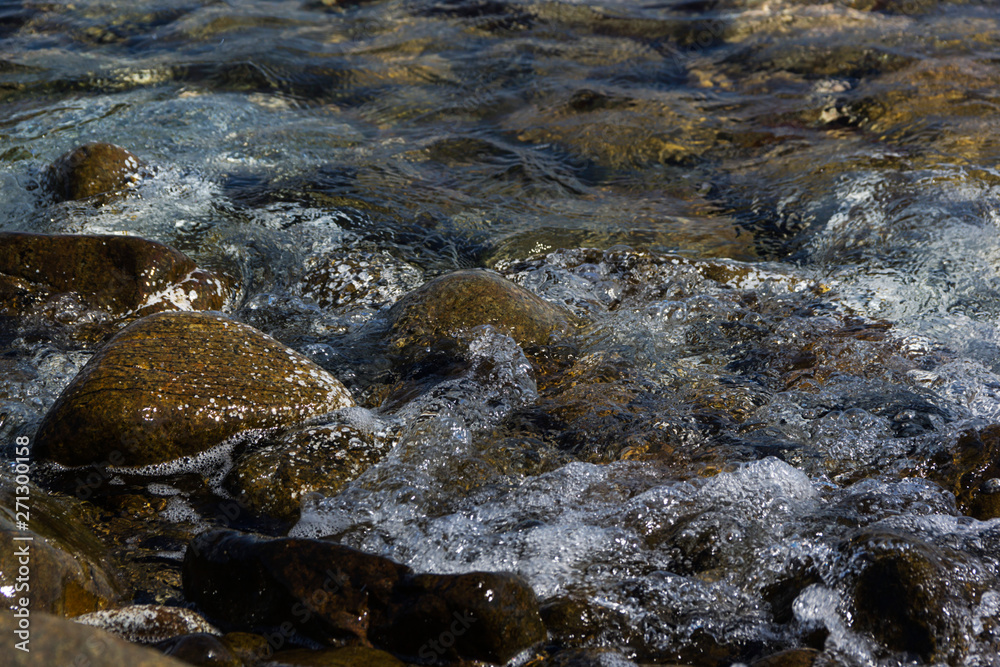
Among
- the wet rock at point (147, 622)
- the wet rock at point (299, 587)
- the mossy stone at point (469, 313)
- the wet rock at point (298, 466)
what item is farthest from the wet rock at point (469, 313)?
the wet rock at point (147, 622)

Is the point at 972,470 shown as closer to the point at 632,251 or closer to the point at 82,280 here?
the point at 632,251

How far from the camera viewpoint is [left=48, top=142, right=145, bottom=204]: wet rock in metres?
5.34

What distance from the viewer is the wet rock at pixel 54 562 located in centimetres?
221

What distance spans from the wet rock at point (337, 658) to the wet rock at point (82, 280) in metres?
2.52

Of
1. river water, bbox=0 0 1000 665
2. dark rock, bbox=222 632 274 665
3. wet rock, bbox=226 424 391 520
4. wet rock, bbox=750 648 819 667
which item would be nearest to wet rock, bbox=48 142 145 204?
river water, bbox=0 0 1000 665

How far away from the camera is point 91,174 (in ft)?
17.6

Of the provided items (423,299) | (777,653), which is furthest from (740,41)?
(777,653)

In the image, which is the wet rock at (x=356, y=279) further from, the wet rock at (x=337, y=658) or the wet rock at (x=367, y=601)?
the wet rock at (x=337, y=658)

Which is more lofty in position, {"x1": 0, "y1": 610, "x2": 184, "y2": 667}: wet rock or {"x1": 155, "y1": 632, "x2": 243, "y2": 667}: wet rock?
{"x1": 0, "y1": 610, "x2": 184, "y2": 667}: wet rock

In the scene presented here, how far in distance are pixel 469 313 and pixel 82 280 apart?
6.69ft

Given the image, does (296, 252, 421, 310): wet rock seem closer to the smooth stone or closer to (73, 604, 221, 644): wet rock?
(73, 604, 221, 644): wet rock

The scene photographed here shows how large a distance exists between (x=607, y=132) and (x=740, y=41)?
326 cm

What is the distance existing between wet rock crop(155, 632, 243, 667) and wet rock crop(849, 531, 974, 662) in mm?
1818

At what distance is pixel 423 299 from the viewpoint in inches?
164
